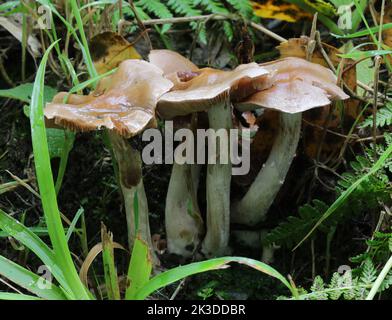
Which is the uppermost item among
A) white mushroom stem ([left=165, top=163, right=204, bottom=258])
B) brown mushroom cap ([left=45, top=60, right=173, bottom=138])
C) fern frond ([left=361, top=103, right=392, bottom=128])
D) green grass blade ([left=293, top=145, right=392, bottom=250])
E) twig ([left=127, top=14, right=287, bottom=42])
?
twig ([left=127, top=14, right=287, bottom=42])

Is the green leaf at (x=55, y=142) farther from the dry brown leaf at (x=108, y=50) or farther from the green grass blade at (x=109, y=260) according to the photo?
the green grass blade at (x=109, y=260)

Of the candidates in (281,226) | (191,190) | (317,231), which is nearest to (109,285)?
(191,190)

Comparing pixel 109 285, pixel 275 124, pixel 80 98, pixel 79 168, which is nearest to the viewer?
pixel 109 285

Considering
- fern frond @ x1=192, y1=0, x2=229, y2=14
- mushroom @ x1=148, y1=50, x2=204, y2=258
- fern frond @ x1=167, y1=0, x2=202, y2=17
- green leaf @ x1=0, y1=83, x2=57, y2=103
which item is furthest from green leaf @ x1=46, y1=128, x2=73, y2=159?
fern frond @ x1=192, y1=0, x2=229, y2=14

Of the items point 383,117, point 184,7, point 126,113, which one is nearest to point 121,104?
point 126,113

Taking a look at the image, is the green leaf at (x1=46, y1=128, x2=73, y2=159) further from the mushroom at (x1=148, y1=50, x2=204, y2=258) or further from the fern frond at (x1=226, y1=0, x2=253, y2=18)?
the fern frond at (x1=226, y1=0, x2=253, y2=18)

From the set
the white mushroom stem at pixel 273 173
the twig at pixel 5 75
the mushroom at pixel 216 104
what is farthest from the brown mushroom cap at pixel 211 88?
the twig at pixel 5 75
